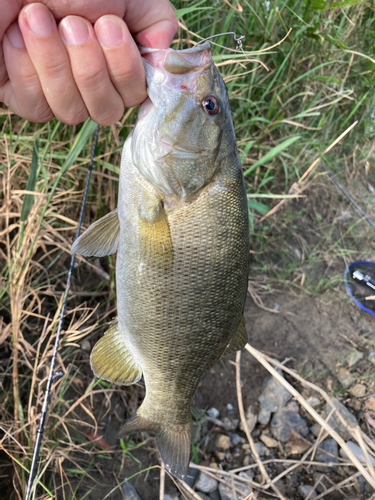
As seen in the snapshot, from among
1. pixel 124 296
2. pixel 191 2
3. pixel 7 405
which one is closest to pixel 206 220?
pixel 124 296

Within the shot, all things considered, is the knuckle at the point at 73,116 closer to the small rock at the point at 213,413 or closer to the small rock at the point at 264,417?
the small rock at the point at 213,413

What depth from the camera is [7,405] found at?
6.98 ft

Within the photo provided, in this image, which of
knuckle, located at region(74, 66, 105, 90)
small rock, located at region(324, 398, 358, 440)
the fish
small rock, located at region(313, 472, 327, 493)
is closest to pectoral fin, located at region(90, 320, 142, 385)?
the fish

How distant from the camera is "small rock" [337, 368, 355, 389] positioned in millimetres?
3043

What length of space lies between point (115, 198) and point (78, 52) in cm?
148

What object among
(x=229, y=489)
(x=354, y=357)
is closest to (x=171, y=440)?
(x=229, y=489)

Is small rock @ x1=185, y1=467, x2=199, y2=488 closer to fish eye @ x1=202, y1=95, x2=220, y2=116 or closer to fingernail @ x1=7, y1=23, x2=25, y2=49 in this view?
fish eye @ x1=202, y1=95, x2=220, y2=116

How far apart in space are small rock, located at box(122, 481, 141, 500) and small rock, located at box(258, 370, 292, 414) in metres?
1.17

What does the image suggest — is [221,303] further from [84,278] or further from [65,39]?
[84,278]

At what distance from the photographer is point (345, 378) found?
3.06m

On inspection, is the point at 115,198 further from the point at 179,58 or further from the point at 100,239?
the point at 179,58

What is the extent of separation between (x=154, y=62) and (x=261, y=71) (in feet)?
7.04

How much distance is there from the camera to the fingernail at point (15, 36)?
3.44 feet

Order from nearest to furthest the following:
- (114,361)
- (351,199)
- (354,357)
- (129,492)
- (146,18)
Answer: (146,18), (114,361), (129,492), (354,357), (351,199)
